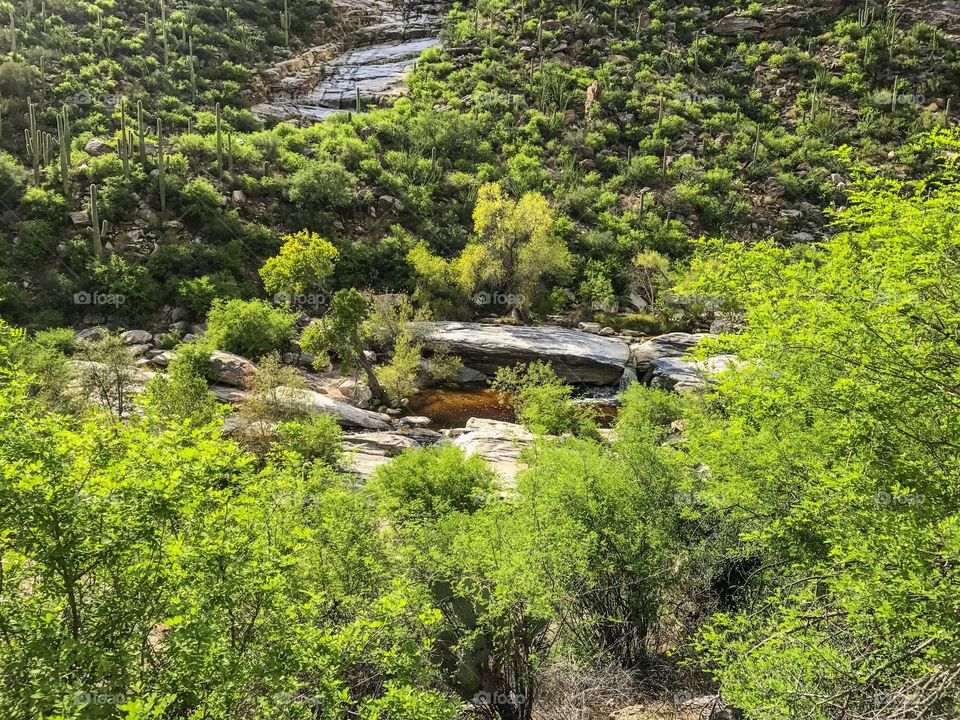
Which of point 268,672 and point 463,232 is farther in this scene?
point 463,232

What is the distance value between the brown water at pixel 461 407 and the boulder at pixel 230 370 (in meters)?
6.90

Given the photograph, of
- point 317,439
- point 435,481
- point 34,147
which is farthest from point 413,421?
point 34,147

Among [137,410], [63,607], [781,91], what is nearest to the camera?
[63,607]

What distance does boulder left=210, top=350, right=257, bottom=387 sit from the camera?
67.5 feet

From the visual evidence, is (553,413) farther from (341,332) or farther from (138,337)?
(138,337)

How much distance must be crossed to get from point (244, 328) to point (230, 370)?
354 centimetres

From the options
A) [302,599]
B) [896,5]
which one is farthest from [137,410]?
[896,5]

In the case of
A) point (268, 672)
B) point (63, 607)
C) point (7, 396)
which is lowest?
point (268, 672)

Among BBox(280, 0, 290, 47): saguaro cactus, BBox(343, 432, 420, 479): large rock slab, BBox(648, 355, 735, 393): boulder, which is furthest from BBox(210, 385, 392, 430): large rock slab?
BBox(280, 0, 290, 47): saguaro cactus

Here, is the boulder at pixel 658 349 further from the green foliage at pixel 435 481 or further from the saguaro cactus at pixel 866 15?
the saguaro cactus at pixel 866 15

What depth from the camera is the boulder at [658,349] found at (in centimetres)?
2606

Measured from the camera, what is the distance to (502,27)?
5275 centimetres

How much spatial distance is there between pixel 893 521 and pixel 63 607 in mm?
8036

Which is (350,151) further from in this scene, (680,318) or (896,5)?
(896,5)
